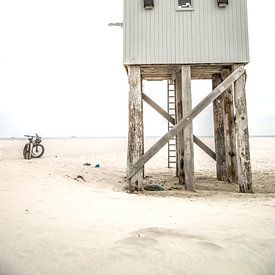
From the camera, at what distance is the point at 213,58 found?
756cm

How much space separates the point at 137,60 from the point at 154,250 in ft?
19.2

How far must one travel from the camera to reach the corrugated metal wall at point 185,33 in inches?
298

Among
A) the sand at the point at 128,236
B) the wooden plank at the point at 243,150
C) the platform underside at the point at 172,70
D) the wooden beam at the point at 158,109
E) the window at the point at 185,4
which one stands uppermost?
the window at the point at 185,4

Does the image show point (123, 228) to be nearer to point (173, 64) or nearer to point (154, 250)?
point (154, 250)

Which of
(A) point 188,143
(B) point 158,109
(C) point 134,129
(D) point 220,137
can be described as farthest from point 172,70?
(D) point 220,137

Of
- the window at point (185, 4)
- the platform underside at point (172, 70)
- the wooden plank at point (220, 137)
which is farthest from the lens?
the wooden plank at point (220, 137)

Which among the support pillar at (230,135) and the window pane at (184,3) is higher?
the window pane at (184,3)

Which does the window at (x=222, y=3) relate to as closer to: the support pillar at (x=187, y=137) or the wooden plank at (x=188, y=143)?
the support pillar at (x=187, y=137)

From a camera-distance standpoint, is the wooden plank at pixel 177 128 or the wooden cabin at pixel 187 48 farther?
the wooden cabin at pixel 187 48

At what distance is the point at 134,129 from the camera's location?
751 cm

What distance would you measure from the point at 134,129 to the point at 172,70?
262 centimetres

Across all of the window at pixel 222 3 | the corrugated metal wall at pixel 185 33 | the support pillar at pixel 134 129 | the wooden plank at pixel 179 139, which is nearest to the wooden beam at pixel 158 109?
the wooden plank at pixel 179 139

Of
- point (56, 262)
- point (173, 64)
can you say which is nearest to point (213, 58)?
point (173, 64)

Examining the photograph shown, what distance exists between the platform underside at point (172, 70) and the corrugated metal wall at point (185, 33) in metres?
0.33
